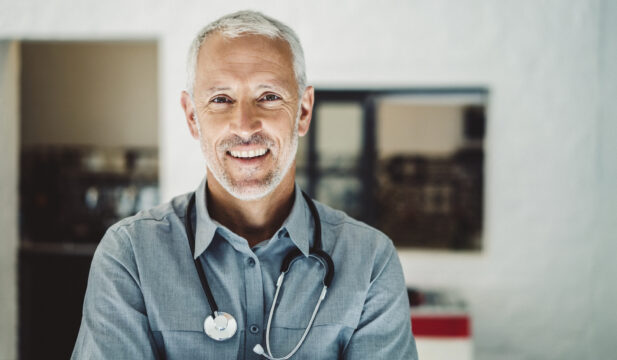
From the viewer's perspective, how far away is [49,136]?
615cm

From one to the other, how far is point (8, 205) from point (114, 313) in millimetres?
2445

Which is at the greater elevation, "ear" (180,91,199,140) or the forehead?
the forehead

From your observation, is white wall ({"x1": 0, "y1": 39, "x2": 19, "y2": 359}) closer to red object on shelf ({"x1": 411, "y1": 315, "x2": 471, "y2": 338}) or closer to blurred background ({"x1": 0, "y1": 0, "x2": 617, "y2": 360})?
blurred background ({"x1": 0, "y1": 0, "x2": 617, "y2": 360})

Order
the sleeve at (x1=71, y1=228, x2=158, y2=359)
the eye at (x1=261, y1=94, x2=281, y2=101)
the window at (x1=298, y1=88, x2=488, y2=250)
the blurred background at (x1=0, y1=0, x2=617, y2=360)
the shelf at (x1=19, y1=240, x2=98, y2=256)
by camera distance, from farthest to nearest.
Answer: the shelf at (x1=19, y1=240, x2=98, y2=256), the window at (x1=298, y1=88, x2=488, y2=250), the blurred background at (x1=0, y1=0, x2=617, y2=360), the eye at (x1=261, y1=94, x2=281, y2=101), the sleeve at (x1=71, y1=228, x2=158, y2=359)

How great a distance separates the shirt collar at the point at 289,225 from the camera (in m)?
1.16

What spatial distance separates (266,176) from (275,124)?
123mm

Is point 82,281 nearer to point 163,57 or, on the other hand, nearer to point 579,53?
point 163,57

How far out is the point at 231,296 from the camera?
113 cm

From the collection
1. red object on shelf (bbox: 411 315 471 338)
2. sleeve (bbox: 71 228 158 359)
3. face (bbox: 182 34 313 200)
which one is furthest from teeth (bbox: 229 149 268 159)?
red object on shelf (bbox: 411 315 471 338)

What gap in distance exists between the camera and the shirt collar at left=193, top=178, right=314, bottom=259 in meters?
1.16

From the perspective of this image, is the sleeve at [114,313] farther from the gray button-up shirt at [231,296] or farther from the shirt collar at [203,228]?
the shirt collar at [203,228]

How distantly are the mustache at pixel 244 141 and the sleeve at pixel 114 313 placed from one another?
0.31 meters

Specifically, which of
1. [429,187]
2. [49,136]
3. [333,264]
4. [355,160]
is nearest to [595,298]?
[429,187]

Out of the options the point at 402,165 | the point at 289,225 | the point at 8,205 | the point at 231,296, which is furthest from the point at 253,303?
the point at 402,165
